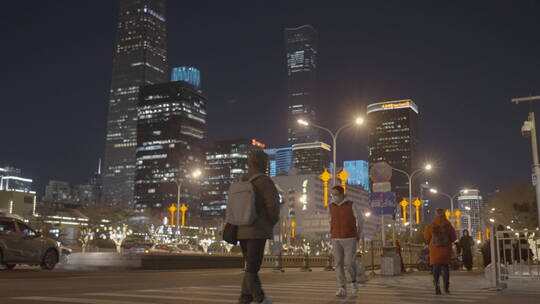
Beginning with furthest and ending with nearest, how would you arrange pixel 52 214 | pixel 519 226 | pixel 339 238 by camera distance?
1. pixel 52 214
2. pixel 519 226
3. pixel 339 238

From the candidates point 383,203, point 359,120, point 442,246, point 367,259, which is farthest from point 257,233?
point 359,120

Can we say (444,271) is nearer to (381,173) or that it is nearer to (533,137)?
(381,173)

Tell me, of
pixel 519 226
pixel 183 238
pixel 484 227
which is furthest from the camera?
pixel 183 238

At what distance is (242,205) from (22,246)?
493 inches

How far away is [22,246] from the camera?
53.0 feet

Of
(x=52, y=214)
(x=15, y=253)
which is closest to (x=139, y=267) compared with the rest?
(x=15, y=253)

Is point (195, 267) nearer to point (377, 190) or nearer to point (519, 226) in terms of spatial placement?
point (377, 190)

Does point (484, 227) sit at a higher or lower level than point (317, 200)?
lower

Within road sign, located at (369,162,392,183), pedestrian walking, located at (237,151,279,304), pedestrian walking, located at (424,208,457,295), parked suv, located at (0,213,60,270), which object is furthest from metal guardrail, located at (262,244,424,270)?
pedestrian walking, located at (237,151,279,304)

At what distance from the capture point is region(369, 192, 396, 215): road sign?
17344 millimetres

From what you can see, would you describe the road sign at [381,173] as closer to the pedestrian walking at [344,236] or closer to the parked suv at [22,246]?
the pedestrian walking at [344,236]

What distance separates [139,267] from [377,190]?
9.72m

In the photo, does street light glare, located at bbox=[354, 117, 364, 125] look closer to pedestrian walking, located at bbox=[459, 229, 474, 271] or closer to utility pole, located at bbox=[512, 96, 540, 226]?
utility pole, located at bbox=[512, 96, 540, 226]

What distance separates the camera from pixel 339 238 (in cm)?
924
